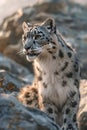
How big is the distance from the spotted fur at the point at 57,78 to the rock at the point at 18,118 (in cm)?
399

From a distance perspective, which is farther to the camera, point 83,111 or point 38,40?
point 83,111

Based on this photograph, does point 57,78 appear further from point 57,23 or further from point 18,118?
point 57,23

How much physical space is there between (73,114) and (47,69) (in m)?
1.23

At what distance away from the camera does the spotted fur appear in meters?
13.3

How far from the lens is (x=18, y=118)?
29.3 ft

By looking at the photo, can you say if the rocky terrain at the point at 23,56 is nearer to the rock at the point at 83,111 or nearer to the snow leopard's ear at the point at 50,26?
the rock at the point at 83,111

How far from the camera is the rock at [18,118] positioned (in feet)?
29.0

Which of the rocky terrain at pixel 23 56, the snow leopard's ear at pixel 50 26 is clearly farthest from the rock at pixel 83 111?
the snow leopard's ear at pixel 50 26

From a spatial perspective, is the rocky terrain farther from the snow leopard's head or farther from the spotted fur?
the snow leopard's head

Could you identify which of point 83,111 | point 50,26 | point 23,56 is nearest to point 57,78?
point 50,26

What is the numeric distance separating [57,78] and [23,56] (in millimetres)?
13686

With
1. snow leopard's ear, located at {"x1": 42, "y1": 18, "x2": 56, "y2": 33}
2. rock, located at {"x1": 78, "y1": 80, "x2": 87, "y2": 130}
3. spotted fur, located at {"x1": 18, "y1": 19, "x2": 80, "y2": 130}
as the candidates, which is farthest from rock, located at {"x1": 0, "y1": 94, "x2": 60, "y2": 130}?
rock, located at {"x1": 78, "y1": 80, "x2": 87, "y2": 130}

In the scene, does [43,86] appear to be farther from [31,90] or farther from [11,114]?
[11,114]

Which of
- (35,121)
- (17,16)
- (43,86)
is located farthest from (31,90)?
(17,16)
